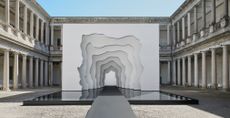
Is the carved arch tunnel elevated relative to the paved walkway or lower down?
elevated

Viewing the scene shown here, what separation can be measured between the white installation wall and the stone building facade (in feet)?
26.0

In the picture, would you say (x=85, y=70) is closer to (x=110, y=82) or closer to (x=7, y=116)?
(x=7, y=116)

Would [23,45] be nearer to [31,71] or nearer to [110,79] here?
[31,71]

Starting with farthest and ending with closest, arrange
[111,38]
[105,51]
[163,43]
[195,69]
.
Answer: [163,43] < [195,69] < [105,51] < [111,38]

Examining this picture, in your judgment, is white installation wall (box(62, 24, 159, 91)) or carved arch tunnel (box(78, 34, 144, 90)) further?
carved arch tunnel (box(78, 34, 144, 90))

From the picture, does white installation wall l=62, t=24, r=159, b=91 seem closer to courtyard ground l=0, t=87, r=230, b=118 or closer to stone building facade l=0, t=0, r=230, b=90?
stone building facade l=0, t=0, r=230, b=90

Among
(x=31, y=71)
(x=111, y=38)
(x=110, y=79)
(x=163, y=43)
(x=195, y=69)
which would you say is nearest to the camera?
(x=111, y=38)

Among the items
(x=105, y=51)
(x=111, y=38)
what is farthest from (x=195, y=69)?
(x=111, y=38)

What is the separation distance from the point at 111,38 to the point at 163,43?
3436 centimetres

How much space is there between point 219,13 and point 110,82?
21032mm

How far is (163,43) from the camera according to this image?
56.8m

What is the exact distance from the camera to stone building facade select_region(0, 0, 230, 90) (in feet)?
98.7

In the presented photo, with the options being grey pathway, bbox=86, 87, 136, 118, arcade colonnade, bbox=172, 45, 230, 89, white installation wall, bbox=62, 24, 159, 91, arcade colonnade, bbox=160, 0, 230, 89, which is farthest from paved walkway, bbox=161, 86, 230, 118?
arcade colonnade, bbox=172, 45, 230, 89

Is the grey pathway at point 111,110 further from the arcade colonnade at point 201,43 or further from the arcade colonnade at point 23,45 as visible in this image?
the arcade colonnade at point 23,45
